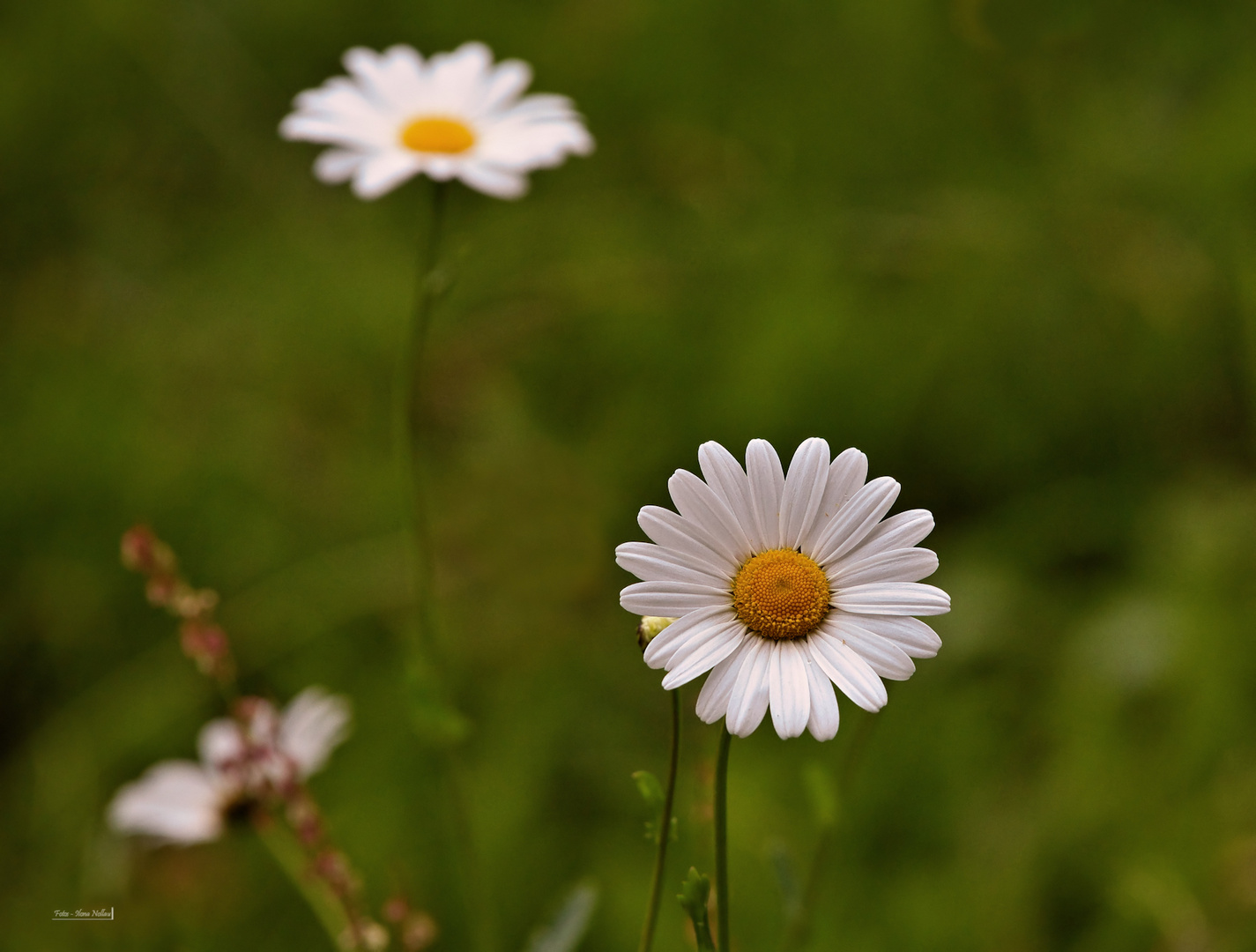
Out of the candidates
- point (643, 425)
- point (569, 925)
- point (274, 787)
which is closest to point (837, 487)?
point (569, 925)

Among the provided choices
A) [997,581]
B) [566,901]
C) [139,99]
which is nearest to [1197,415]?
[997,581]

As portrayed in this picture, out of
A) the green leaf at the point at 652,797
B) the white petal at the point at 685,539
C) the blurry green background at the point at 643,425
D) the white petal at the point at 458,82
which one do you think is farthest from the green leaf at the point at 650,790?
the white petal at the point at 458,82

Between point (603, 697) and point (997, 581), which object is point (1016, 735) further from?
point (603, 697)

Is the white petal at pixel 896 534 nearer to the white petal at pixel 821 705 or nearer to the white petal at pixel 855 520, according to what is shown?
the white petal at pixel 855 520

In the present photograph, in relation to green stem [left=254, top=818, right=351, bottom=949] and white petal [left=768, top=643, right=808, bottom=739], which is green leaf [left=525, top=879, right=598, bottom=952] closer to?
green stem [left=254, top=818, right=351, bottom=949]

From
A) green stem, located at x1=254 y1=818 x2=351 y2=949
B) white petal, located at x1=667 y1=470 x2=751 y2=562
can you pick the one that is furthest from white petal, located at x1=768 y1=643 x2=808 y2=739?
green stem, located at x1=254 y1=818 x2=351 y2=949
